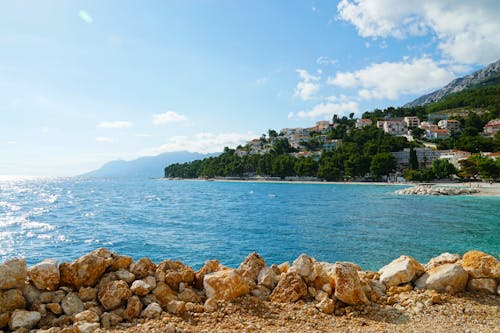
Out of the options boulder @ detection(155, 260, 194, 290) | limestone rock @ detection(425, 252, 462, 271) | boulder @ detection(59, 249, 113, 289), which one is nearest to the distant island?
limestone rock @ detection(425, 252, 462, 271)

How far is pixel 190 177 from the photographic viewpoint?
193 m

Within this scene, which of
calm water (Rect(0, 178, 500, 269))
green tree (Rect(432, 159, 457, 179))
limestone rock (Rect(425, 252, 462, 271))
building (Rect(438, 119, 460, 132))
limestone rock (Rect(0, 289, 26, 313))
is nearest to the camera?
limestone rock (Rect(0, 289, 26, 313))

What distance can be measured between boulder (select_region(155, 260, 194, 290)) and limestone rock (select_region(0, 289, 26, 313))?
2550mm

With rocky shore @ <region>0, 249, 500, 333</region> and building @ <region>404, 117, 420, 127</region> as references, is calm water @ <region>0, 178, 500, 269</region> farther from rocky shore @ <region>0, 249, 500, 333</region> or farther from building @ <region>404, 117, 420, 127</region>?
building @ <region>404, 117, 420, 127</region>

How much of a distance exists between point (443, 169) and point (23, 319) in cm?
10462

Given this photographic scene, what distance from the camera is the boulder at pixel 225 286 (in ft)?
21.7

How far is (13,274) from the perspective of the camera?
6.23 meters

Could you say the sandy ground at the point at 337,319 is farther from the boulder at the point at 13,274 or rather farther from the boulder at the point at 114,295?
the boulder at the point at 13,274

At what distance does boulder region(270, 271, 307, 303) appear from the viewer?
6789 millimetres

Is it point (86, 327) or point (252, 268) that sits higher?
point (252, 268)

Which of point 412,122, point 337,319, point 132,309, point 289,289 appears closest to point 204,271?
point 132,309

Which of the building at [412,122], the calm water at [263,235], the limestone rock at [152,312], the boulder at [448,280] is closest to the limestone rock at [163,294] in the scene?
the limestone rock at [152,312]

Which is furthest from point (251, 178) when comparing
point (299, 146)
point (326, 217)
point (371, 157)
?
point (326, 217)

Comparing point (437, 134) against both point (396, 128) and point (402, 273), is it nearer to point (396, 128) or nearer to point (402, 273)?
point (396, 128)
